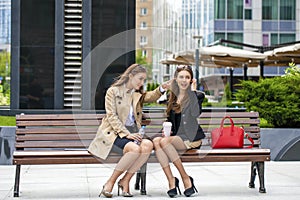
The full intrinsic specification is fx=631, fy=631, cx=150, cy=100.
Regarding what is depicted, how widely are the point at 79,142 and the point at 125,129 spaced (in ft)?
3.03

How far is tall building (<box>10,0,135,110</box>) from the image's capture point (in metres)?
12.0

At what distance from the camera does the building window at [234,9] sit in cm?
4816

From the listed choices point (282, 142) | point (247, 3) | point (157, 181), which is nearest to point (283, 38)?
point (247, 3)

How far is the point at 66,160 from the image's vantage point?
6629 mm

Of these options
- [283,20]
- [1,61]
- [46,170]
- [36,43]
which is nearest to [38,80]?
[36,43]

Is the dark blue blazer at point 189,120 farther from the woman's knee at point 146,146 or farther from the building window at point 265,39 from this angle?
the building window at point 265,39

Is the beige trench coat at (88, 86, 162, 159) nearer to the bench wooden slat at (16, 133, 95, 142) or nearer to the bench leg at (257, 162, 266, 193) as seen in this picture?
the bench wooden slat at (16, 133, 95, 142)

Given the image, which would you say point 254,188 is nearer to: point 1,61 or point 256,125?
point 256,125

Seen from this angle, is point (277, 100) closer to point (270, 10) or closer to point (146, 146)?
point (146, 146)

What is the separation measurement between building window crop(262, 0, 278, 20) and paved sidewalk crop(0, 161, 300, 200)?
3971cm

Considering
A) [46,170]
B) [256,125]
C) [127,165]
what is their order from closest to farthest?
[127,165] < [256,125] < [46,170]

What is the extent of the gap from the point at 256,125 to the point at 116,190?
1.94 m

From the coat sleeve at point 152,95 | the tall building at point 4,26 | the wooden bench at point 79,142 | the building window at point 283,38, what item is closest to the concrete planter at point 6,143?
the wooden bench at point 79,142

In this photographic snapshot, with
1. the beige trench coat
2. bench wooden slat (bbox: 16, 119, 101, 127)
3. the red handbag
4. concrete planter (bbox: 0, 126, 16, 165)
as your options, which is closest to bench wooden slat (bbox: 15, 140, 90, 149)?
bench wooden slat (bbox: 16, 119, 101, 127)
